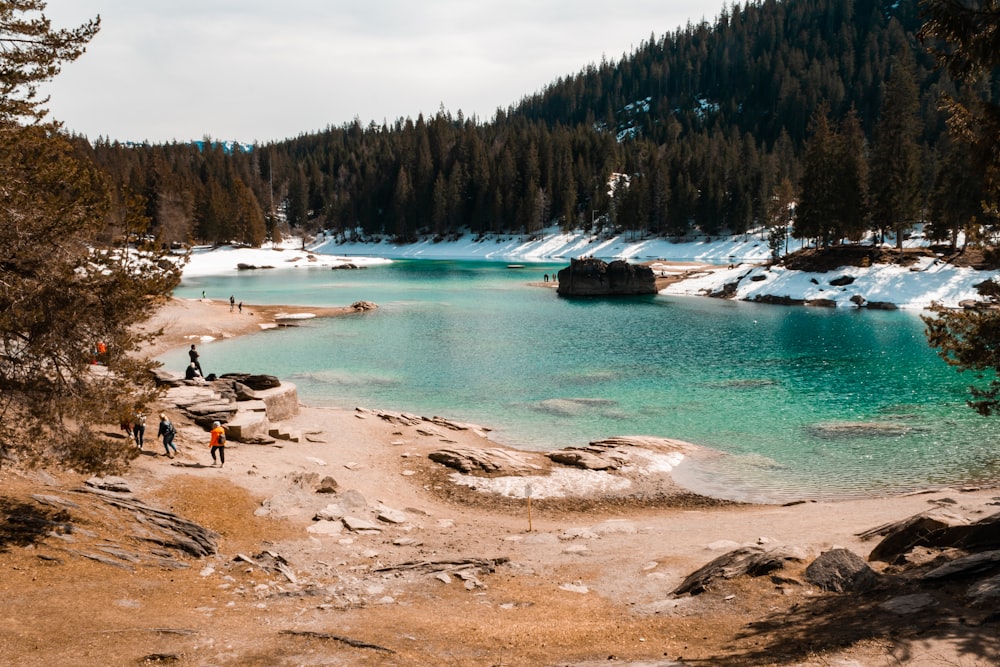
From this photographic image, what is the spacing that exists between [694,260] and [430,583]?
392ft

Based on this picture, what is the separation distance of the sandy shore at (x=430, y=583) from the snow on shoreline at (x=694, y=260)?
1834 centimetres

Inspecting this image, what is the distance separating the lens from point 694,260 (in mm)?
127188

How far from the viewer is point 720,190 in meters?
133

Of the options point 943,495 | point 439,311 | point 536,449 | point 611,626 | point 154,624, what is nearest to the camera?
point 154,624

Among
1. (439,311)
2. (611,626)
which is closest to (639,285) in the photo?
(439,311)

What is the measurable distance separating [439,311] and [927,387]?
152 ft

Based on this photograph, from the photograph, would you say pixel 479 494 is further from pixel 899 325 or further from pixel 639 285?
pixel 639 285

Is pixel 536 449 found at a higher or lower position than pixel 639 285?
lower

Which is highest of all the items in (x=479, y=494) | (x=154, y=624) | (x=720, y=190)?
(x=720, y=190)

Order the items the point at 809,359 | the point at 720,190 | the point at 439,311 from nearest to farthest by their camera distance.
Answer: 1. the point at 809,359
2. the point at 439,311
3. the point at 720,190

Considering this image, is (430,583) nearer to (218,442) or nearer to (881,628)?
(881,628)

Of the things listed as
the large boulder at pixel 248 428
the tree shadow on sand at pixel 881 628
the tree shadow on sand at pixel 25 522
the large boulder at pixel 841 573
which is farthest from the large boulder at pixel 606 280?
the tree shadow on sand at pixel 881 628

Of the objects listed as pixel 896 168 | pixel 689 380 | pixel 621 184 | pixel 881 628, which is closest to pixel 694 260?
pixel 621 184

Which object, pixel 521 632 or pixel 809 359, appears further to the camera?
pixel 809 359
